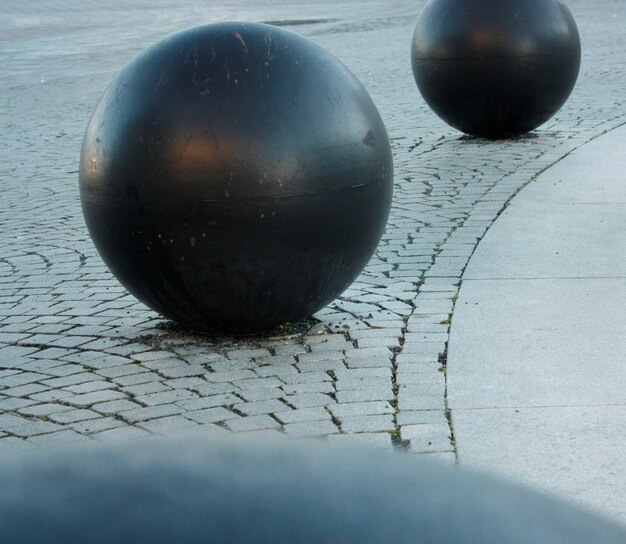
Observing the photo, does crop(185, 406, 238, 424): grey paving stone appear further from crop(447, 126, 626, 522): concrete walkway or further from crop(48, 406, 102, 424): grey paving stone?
crop(447, 126, 626, 522): concrete walkway

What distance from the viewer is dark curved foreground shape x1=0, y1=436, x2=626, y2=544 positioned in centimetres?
94

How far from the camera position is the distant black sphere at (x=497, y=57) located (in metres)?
10.6

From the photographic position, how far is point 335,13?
3167cm

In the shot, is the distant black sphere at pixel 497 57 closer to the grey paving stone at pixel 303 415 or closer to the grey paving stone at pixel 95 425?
the grey paving stone at pixel 303 415

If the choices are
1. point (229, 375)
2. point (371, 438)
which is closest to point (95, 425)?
point (229, 375)

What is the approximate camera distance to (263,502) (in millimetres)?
988

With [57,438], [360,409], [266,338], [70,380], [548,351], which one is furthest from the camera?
[266,338]

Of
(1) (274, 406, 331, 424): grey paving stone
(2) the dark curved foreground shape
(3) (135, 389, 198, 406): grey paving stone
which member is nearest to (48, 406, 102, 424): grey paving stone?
(3) (135, 389, 198, 406): grey paving stone

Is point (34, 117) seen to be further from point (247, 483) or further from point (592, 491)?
point (247, 483)

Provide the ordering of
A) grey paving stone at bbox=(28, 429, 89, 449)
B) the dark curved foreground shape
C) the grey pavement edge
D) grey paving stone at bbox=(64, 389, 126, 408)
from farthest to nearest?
grey paving stone at bbox=(64, 389, 126, 408)
the grey pavement edge
grey paving stone at bbox=(28, 429, 89, 449)
the dark curved foreground shape

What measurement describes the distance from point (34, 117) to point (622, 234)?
10371mm

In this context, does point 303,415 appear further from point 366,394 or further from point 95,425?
point 95,425

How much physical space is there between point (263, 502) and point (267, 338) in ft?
14.6

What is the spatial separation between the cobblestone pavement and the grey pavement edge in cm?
1
